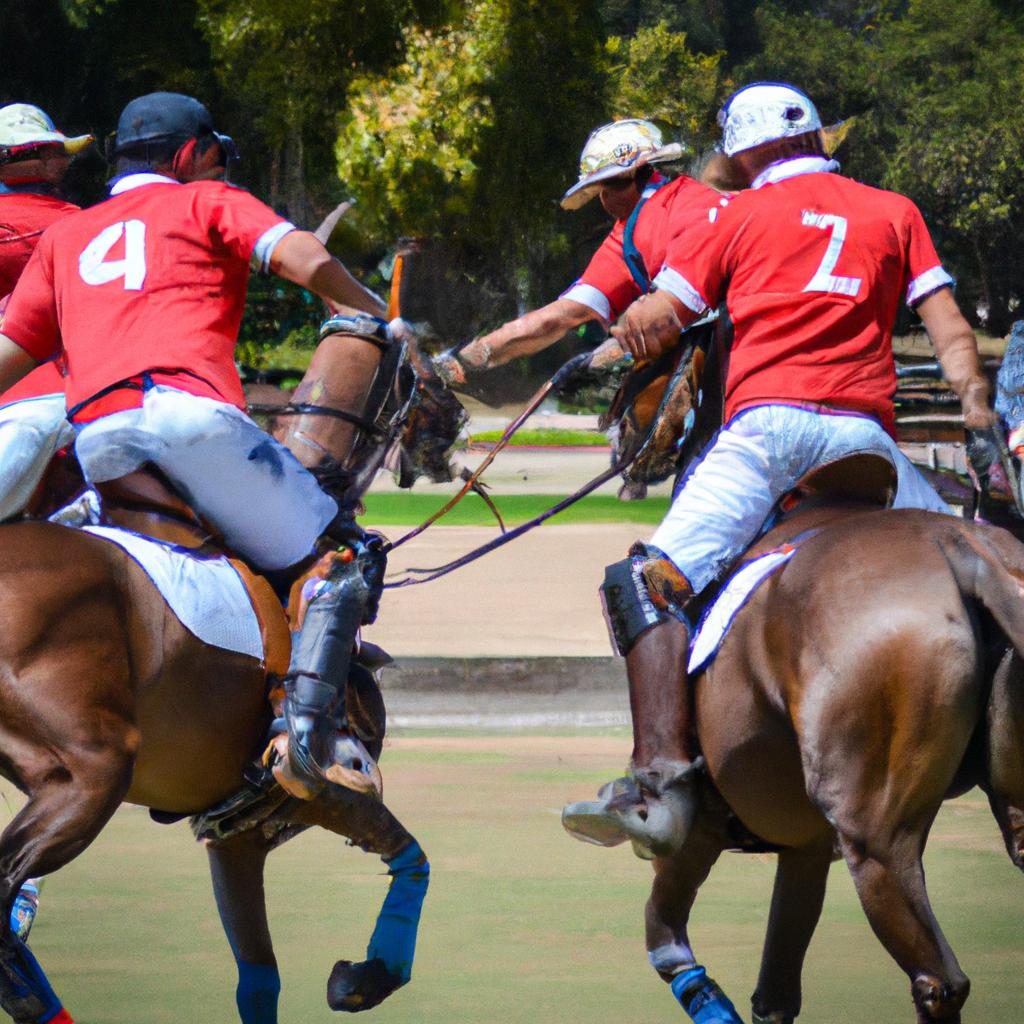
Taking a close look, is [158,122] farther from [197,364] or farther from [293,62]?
[293,62]

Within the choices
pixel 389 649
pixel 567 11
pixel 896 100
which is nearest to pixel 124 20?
pixel 567 11

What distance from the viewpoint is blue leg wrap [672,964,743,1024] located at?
505cm

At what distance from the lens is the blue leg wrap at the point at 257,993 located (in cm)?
540

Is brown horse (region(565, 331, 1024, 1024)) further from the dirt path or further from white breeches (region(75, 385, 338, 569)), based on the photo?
the dirt path

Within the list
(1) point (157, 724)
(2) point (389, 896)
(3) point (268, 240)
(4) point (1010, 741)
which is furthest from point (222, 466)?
(4) point (1010, 741)

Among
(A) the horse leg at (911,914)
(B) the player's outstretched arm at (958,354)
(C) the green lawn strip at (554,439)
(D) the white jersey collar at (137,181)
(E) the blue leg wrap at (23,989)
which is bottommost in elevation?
(C) the green lawn strip at (554,439)

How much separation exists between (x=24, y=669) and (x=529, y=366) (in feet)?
118

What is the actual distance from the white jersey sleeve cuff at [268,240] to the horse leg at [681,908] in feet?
6.33

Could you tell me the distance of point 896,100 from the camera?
47062 mm

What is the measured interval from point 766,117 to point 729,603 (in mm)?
A: 1490

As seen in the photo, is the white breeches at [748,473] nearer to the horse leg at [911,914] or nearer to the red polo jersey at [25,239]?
the horse leg at [911,914]

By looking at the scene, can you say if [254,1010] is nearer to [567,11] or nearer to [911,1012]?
[911,1012]

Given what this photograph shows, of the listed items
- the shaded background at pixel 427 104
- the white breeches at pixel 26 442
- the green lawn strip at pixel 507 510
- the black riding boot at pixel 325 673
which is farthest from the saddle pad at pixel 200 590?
the shaded background at pixel 427 104

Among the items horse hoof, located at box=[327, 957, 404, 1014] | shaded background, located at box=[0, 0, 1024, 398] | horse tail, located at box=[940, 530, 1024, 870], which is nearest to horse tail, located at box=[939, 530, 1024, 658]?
horse tail, located at box=[940, 530, 1024, 870]
